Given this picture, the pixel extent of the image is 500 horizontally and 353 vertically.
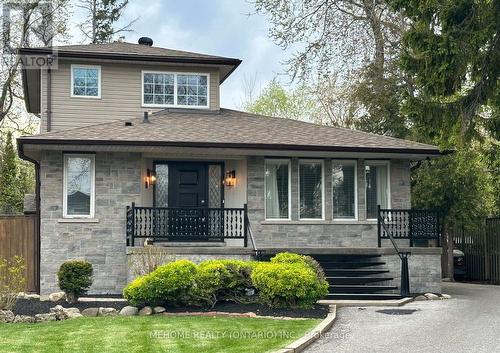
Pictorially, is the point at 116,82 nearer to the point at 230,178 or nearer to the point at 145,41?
the point at 230,178

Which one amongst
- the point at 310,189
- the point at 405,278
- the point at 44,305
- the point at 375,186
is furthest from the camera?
the point at 375,186

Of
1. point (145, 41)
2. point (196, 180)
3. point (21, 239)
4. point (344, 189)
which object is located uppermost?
point (145, 41)

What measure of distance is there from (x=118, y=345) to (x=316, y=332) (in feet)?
9.66

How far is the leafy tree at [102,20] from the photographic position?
38.3m

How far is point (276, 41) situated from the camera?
2566 centimetres

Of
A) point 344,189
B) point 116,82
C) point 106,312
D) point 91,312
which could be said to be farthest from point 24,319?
point 344,189

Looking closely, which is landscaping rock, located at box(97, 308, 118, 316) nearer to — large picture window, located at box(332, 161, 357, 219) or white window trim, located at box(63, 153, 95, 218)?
white window trim, located at box(63, 153, 95, 218)

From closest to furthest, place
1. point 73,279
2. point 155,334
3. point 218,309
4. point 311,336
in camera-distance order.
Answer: point 311,336, point 155,334, point 218,309, point 73,279

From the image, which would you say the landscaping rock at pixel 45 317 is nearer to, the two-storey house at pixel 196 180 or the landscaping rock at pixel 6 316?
the landscaping rock at pixel 6 316

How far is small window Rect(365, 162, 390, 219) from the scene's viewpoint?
730 inches

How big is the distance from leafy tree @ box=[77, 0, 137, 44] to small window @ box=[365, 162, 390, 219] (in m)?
23.8

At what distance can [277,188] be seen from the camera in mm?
18172

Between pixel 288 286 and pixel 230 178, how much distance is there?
6264 mm

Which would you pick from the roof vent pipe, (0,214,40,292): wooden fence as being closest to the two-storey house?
(0,214,40,292): wooden fence
